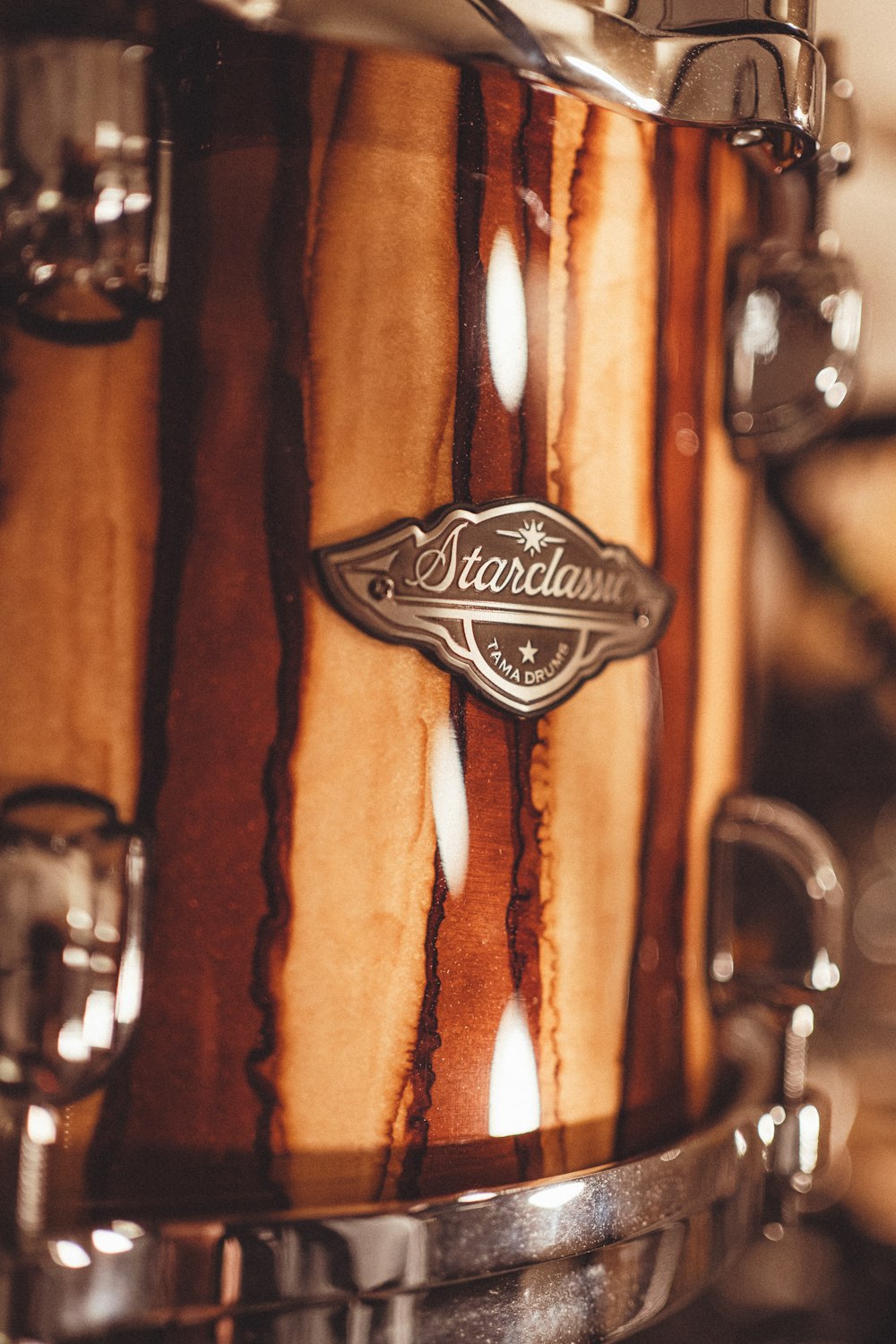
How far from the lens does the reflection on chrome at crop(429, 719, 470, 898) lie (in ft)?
1.35

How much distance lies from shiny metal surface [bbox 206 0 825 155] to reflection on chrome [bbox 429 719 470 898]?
0.80ft

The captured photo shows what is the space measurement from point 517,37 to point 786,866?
0.40 meters

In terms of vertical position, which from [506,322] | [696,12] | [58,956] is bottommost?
[58,956]


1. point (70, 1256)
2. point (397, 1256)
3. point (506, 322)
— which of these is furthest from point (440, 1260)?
point (506, 322)

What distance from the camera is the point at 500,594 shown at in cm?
42

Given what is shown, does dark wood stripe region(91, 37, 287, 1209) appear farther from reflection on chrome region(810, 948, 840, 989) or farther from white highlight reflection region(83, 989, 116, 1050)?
reflection on chrome region(810, 948, 840, 989)

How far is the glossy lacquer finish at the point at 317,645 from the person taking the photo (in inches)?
15.0

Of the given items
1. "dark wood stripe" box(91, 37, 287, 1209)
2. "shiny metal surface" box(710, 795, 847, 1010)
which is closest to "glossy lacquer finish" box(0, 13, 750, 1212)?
"dark wood stripe" box(91, 37, 287, 1209)

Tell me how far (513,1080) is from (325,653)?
7.3 inches

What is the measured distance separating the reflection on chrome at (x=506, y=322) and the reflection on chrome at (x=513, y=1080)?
246mm

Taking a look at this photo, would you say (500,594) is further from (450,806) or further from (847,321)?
(847,321)

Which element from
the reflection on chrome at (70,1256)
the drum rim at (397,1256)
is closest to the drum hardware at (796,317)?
the drum rim at (397,1256)

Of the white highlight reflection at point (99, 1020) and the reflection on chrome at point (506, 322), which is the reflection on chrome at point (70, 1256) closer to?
the white highlight reflection at point (99, 1020)

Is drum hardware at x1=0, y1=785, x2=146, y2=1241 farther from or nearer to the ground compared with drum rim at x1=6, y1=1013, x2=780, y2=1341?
farther from the ground
